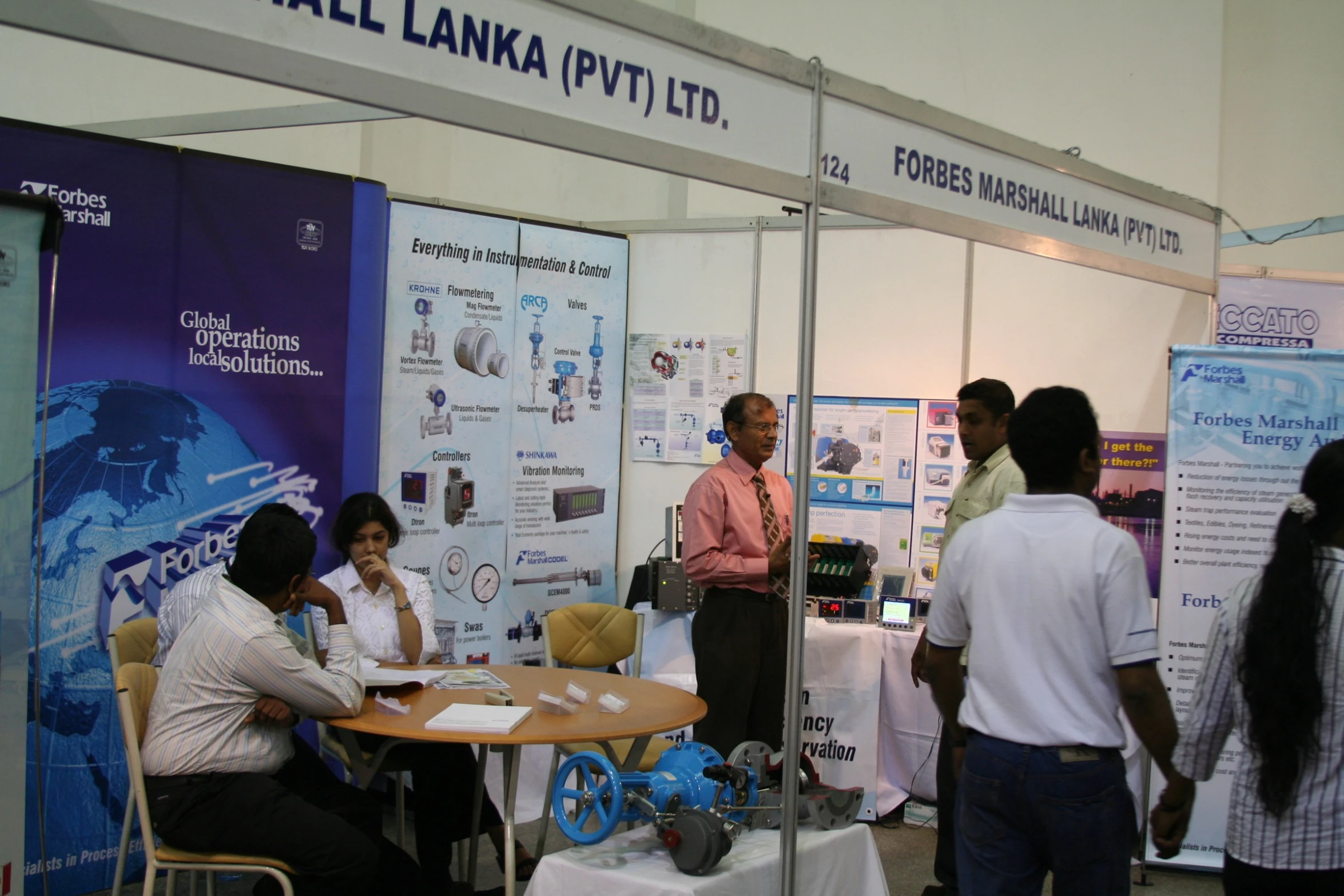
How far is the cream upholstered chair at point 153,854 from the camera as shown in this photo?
102 inches

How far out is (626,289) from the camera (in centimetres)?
551

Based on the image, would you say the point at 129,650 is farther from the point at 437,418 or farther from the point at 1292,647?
the point at 1292,647

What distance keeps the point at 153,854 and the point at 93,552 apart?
1.42m

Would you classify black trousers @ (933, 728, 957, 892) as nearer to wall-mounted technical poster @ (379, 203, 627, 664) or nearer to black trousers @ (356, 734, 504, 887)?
black trousers @ (356, 734, 504, 887)

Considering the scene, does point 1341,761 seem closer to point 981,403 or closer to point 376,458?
point 981,403

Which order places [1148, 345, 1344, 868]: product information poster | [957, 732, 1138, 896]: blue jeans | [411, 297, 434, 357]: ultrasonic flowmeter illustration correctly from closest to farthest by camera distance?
[957, 732, 1138, 896]: blue jeans → [1148, 345, 1344, 868]: product information poster → [411, 297, 434, 357]: ultrasonic flowmeter illustration

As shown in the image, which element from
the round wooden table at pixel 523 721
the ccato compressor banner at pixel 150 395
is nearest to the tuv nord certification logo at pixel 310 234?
the ccato compressor banner at pixel 150 395

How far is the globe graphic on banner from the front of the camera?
3607 mm

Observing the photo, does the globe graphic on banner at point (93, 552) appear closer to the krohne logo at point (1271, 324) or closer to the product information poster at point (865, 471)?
the product information poster at point (865, 471)

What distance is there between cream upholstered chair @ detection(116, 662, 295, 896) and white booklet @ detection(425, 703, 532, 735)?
0.49m

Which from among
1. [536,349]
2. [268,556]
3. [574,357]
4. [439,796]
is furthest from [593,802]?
[574,357]

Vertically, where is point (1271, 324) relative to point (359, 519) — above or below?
above

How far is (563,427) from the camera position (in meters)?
5.25

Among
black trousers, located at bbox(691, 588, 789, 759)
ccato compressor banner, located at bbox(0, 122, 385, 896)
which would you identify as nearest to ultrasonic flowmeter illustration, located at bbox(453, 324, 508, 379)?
ccato compressor banner, located at bbox(0, 122, 385, 896)
